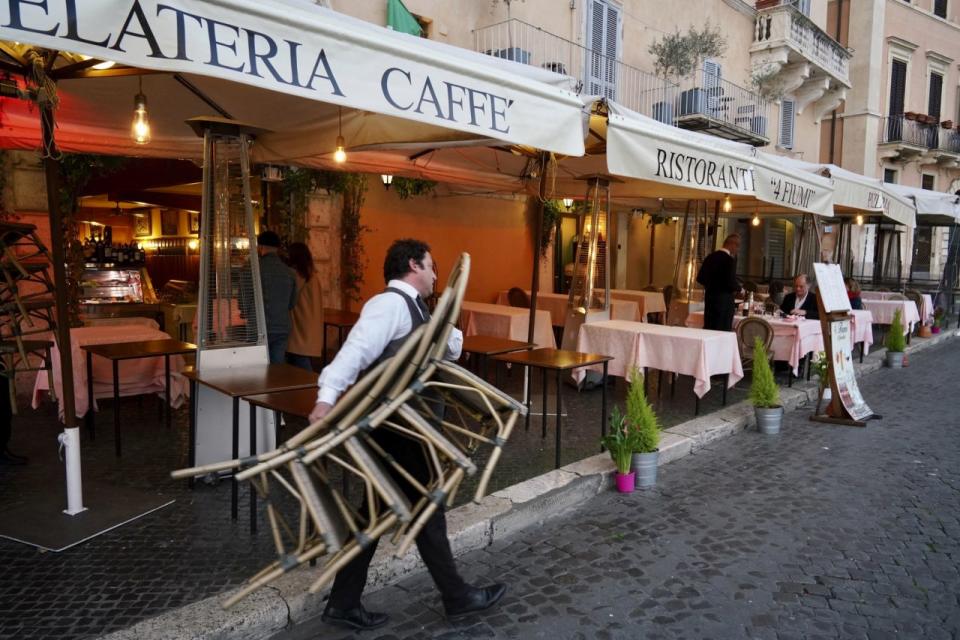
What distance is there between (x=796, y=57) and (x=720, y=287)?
1460 centimetres

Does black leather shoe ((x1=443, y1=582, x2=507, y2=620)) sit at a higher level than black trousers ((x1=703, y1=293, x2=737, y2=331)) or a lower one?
lower

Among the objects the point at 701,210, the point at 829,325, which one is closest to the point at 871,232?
the point at 701,210

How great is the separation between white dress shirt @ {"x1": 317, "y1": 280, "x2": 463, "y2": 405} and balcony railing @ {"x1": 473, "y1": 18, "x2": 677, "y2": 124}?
769 centimetres

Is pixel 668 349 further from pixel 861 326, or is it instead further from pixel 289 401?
pixel 861 326

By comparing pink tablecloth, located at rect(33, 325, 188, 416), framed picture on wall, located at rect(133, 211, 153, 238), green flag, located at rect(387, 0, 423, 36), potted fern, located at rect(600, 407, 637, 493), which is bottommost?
potted fern, located at rect(600, 407, 637, 493)

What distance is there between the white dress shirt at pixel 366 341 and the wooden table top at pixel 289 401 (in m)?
0.65

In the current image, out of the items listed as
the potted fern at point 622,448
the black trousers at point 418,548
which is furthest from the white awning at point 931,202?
the black trousers at point 418,548

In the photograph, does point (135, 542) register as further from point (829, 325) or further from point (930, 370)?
point (930, 370)

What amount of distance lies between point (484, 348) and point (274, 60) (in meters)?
3.35

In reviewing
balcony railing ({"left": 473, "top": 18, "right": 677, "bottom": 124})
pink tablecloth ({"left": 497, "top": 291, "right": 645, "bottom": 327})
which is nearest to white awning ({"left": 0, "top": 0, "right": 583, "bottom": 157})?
pink tablecloth ({"left": 497, "top": 291, "right": 645, "bottom": 327})

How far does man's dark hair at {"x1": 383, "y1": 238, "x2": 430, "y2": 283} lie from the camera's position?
2797mm

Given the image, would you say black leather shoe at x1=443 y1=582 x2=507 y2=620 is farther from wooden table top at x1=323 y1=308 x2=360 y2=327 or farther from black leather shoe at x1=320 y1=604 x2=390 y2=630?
wooden table top at x1=323 y1=308 x2=360 y2=327

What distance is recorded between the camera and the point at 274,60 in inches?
105

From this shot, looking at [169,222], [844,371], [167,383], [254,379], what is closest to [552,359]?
[254,379]
